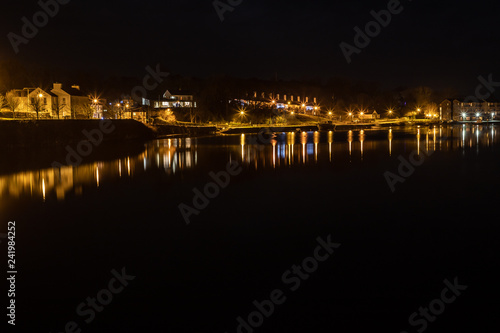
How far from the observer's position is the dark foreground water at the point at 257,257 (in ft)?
14.5

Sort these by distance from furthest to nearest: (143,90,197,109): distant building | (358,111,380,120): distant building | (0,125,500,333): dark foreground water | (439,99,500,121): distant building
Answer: (439,99,500,121): distant building < (358,111,380,120): distant building < (143,90,197,109): distant building < (0,125,500,333): dark foreground water

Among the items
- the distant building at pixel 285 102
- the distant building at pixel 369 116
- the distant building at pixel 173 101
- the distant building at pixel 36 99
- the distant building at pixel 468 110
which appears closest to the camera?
the distant building at pixel 36 99

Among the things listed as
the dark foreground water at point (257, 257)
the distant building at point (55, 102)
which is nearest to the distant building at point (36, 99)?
the distant building at point (55, 102)

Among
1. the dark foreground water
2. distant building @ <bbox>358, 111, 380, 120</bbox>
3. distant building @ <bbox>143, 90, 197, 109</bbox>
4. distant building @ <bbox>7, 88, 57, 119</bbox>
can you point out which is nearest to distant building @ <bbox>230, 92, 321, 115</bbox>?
distant building @ <bbox>143, 90, 197, 109</bbox>

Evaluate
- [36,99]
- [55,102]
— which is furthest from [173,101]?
[36,99]

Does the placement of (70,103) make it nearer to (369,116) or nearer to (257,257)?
(257,257)

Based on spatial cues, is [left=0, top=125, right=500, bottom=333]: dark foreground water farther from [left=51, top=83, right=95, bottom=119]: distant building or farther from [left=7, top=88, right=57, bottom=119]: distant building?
[left=51, top=83, right=95, bottom=119]: distant building

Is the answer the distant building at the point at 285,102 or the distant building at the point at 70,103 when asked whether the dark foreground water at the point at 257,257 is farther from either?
the distant building at the point at 285,102

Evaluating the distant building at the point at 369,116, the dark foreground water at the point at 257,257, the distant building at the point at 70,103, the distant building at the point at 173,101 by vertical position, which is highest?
the distant building at the point at 173,101

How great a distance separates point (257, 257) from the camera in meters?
6.00

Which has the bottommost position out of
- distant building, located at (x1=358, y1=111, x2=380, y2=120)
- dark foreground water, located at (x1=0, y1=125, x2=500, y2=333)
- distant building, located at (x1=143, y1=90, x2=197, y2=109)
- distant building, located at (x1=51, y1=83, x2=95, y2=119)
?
dark foreground water, located at (x1=0, y1=125, x2=500, y2=333)

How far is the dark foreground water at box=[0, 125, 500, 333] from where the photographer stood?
4.43 metres

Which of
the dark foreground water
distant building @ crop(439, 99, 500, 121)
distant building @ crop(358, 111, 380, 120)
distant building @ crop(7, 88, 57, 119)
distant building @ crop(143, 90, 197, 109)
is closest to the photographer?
the dark foreground water

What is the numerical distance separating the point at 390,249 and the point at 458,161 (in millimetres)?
12492
